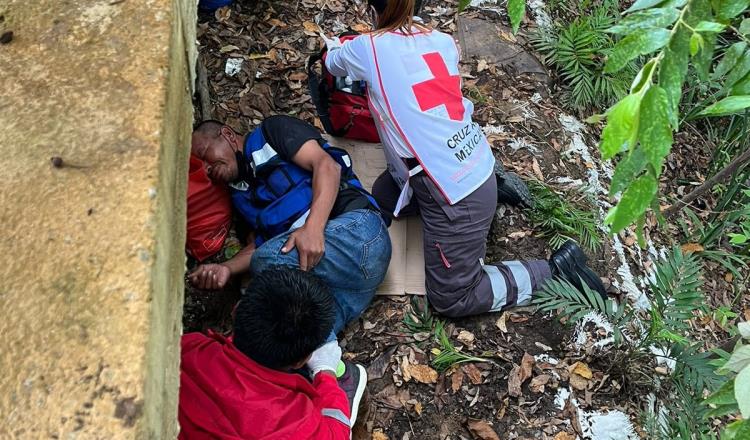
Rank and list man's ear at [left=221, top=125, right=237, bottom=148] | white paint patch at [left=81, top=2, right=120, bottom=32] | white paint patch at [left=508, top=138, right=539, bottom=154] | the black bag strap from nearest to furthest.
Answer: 1. white paint patch at [left=81, top=2, right=120, bottom=32]
2. man's ear at [left=221, top=125, right=237, bottom=148]
3. the black bag strap
4. white paint patch at [left=508, top=138, right=539, bottom=154]

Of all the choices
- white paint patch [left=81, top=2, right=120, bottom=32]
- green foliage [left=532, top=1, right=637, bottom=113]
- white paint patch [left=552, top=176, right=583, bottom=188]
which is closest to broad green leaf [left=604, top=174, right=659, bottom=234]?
white paint patch [left=81, top=2, right=120, bottom=32]

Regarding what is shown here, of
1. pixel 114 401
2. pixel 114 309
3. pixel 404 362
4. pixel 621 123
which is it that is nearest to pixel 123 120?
pixel 114 309

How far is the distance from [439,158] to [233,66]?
1835 mm

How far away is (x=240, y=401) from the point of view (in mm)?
2283

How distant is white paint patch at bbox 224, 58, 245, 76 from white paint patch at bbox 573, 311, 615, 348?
2.74 meters

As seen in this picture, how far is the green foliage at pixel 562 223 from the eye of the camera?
3.96 meters

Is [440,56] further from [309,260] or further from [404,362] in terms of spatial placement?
[404,362]

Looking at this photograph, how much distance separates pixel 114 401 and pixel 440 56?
2.53 m

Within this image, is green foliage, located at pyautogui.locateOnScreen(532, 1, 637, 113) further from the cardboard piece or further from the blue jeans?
the blue jeans

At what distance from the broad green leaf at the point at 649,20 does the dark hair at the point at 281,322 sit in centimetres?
164

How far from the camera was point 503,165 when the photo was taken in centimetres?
434

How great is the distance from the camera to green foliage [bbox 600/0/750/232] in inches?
42.1

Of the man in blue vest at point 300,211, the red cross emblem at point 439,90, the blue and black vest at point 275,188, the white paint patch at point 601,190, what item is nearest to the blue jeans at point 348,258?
the man in blue vest at point 300,211

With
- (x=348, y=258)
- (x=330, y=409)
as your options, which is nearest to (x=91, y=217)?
(x=330, y=409)
